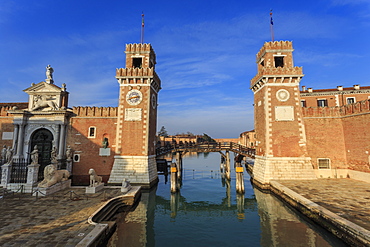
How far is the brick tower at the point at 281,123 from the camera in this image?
2080 centimetres

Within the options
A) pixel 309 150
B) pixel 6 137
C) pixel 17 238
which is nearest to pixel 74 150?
pixel 6 137

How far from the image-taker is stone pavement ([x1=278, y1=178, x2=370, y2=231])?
1089 cm

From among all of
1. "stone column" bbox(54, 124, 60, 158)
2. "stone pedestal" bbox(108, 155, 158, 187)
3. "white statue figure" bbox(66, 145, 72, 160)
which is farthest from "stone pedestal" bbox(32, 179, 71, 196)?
"stone column" bbox(54, 124, 60, 158)

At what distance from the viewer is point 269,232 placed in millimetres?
11367

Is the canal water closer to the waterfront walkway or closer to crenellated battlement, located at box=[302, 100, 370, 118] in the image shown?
the waterfront walkway

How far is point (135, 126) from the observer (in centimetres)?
2292

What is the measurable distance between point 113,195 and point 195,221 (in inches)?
252

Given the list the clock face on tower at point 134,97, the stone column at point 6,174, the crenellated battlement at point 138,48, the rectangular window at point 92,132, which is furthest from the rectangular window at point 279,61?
the stone column at point 6,174

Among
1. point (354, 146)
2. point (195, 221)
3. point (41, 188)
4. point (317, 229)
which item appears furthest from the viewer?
point (354, 146)

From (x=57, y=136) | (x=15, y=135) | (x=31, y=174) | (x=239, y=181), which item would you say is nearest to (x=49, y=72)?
(x=57, y=136)

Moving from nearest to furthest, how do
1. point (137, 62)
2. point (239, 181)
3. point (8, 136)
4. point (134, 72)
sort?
point (239, 181)
point (134, 72)
point (8, 136)
point (137, 62)

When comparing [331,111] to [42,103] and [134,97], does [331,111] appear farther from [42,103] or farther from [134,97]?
[42,103]

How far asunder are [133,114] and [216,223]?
14460mm

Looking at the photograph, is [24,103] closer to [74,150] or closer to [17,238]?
[74,150]
